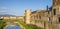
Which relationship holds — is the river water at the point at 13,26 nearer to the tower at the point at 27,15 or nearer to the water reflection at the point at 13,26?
the water reflection at the point at 13,26

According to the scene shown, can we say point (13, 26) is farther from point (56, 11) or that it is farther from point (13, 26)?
point (56, 11)

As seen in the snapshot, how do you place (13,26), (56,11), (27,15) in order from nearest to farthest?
(56,11), (27,15), (13,26)

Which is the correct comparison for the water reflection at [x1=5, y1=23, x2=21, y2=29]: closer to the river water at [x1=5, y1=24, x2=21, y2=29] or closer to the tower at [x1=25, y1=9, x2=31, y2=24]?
the river water at [x1=5, y1=24, x2=21, y2=29]

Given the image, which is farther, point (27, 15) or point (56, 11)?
point (27, 15)

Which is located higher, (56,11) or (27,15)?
(56,11)

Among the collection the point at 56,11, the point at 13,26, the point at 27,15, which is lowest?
the point at 13,26

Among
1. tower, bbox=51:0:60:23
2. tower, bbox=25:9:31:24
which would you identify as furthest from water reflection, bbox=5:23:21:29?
tower, bbox=51:0:60:23

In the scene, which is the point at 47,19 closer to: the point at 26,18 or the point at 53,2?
the point at 53,2

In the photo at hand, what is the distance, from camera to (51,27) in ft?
27.9

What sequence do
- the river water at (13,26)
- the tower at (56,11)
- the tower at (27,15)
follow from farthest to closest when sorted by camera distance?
the river water at (13,26) → the tower at (27,15) → the tower at (56,11)

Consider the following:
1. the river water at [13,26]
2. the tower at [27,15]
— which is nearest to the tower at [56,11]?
the tower at [27,15]

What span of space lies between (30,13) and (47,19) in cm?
337

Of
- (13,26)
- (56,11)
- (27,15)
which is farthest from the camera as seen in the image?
(13,26)

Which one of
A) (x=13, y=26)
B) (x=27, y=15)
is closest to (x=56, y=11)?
(x=27, y=15)
